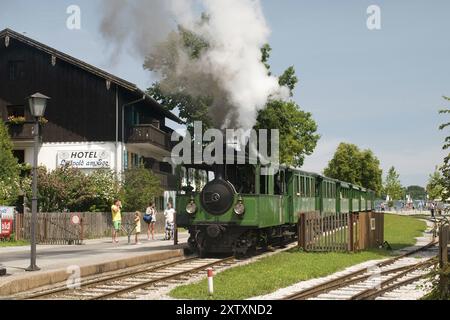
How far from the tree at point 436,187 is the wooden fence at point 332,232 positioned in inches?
340

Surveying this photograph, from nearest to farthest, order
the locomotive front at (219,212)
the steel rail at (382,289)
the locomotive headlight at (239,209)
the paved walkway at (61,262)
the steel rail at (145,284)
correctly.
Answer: the steel rail at (382,289), the steel rail at (145,284), the paved walkway at (61,262), the locomotive headlight at (239,209), the locomotive front at (219,212)

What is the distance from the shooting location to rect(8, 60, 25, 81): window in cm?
3569

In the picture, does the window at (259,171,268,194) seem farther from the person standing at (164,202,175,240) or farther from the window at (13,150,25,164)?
the window at (13,150,25,164)

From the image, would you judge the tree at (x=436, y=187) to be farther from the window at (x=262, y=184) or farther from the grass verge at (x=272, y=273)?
the window at (x=262, y=184)

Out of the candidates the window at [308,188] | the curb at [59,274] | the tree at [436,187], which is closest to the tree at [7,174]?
the curb at [59,274]

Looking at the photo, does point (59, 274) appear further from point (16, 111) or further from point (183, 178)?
point (16, 111)

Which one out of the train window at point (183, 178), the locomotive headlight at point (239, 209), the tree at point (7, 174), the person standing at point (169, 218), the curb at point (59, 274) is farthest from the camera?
the tree at point (7, 174)

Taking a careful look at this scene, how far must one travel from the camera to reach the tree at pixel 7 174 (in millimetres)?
27062

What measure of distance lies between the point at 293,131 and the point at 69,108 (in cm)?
1884

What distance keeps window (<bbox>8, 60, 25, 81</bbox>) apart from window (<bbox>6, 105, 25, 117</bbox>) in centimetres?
160

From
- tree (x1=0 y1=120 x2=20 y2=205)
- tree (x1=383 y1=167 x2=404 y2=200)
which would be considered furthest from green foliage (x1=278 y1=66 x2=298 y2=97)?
tree (x1=383 y1=167 x2=404 y2=200)

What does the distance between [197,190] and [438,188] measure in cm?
859

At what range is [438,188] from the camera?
10031 mm

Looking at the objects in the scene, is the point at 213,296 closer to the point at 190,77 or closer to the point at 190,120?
the point at 190,77
